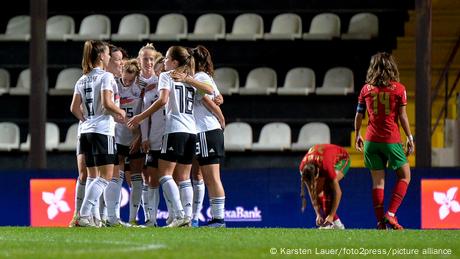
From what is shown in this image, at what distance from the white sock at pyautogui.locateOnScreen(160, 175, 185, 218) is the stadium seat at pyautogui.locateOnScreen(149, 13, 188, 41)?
26.6ft

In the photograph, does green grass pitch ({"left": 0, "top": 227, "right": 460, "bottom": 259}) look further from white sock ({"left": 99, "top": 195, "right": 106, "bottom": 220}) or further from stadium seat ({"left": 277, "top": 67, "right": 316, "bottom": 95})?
stadium seat ({"left": 277, "top": 67, "right": 316, "bottom": 95})

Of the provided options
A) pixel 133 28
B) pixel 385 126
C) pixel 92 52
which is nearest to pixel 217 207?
pixel 385 126

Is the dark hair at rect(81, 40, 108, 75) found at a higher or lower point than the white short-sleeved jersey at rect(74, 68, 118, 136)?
higher

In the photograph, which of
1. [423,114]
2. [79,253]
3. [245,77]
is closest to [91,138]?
[79,253]

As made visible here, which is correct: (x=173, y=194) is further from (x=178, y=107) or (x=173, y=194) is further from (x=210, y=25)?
(x=210, y=25)

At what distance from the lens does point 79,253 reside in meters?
7.70

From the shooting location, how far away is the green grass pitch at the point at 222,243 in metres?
7.76

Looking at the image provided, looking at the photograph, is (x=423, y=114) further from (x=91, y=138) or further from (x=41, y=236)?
(x=41, y=236)

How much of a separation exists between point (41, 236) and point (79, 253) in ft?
6.48

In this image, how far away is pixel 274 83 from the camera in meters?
18.5


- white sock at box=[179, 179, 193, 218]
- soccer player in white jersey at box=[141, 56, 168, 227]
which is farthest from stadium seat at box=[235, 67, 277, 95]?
white sock at box=[179, 179, 193, 218]

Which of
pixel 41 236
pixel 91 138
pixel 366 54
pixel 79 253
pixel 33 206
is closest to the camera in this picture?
pixel 79 253

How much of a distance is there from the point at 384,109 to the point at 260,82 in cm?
737

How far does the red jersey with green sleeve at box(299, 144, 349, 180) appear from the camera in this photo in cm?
1085
